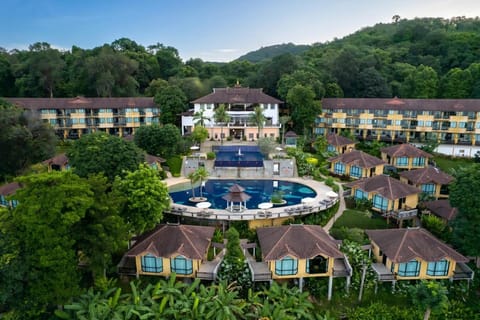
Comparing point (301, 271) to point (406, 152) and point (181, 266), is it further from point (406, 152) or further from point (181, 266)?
point (406, 152)

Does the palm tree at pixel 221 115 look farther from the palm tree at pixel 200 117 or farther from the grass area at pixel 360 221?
the grass area at pixel 360 221

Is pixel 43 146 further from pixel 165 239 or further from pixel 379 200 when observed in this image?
pixel 379 200

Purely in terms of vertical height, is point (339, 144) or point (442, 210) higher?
point (339, 144)

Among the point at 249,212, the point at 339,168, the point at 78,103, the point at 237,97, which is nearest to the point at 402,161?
the point at 339,168

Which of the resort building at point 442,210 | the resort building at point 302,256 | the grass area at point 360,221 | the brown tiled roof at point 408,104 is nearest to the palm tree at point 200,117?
the brown tiled roof at point 408,104

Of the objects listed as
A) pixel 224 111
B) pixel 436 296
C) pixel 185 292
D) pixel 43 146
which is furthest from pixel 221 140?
pixel 436 296

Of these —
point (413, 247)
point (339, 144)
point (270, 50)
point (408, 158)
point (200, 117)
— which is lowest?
point (413, 247)

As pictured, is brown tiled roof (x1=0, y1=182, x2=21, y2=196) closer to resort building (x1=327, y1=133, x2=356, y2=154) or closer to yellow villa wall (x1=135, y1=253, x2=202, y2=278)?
yellow villa wall (x1=135, y1=253, x2=202, y2=278)
